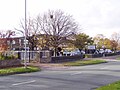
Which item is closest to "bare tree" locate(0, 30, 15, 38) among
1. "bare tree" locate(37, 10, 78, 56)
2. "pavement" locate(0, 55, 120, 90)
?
"bare tree" locate(37, 10, 78, 56)

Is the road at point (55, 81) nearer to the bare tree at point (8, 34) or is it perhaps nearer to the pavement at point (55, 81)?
the pavement at point (55, 81)

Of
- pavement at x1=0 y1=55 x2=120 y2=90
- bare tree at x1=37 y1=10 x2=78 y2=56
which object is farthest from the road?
bare tree at x1=37 y1=10 x2=78 y2=56

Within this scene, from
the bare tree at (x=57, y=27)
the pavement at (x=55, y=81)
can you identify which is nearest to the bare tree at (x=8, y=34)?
the bare tree at (x=57, y=27)

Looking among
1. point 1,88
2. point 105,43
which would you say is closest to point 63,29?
point 1,88

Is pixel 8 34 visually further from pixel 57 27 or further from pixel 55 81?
pixel 55 81

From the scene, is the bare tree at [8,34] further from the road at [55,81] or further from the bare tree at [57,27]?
the road at [55,81]

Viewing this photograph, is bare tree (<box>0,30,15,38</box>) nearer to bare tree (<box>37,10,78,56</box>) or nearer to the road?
bare tree (<box>37,10,78,56</box>)

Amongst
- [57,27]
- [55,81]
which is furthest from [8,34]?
[55,81]

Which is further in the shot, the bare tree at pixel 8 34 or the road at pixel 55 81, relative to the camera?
the bare tree at pixel 8 34

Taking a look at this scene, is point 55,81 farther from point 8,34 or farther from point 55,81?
point 8,34

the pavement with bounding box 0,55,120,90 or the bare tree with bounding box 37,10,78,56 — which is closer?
the pavement with bounding box 0,55,120,90

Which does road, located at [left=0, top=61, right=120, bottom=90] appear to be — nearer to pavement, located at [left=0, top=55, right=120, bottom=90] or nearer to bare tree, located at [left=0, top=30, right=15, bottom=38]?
pavement, located at [left=0, top=55, right=120, bottom=90]

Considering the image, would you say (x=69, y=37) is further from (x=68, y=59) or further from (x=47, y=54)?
(x=47, y=54)

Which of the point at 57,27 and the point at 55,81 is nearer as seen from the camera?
the point at 55,81
